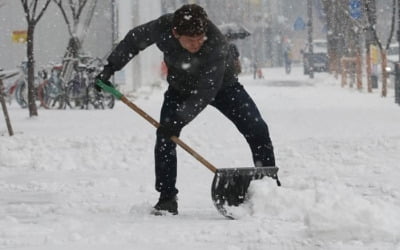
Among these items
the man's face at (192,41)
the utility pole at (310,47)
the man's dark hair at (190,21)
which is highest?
the man's dark hair at (190,21)

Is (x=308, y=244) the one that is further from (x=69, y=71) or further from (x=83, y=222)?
(x=69, y=71)

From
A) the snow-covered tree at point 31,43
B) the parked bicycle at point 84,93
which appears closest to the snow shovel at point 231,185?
the snow-covered tree at point 31,43

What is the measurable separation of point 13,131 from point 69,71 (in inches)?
248

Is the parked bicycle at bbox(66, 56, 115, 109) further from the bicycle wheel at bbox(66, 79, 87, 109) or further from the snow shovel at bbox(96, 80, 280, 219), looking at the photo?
the snow shovel at bbox(96, 80, 280, 219)

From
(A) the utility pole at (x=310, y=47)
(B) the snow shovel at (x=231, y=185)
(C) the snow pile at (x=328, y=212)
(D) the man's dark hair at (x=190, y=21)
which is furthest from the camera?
(A) the utility pole at (x=310, y=47)

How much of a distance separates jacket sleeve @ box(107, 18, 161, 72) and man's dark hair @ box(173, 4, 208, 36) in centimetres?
28

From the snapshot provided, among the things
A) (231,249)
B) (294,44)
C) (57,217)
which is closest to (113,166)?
(57,217)

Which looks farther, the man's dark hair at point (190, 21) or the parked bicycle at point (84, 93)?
the parked bicycle at point (84, 93)

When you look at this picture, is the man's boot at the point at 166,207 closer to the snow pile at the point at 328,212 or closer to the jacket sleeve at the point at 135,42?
the snow pile at the point at 328,212

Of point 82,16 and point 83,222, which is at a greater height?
point 82,16

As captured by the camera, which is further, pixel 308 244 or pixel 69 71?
pixel 69 71

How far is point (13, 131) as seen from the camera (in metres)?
10.8

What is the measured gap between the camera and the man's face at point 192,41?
479cm

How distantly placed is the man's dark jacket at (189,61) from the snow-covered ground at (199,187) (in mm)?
654
